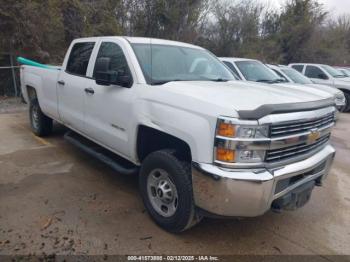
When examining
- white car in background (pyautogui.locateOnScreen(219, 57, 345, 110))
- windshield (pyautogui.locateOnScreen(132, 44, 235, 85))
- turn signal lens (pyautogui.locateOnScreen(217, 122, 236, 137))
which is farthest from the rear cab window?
turn signal lens (pyautogui.locateOnScreen(217, 122, 236, 137))

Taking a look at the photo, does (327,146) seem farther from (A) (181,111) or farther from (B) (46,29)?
(B) (46,29)

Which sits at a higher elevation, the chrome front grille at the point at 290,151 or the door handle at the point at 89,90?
the door handle at the point at 89,90

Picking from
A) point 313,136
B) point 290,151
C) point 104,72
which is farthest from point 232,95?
point 104,72

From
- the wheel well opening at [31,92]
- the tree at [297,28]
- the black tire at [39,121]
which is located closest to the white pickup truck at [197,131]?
the black tire at [39,121]

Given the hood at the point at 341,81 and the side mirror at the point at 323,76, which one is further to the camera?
the side mirror at the point at 323,76

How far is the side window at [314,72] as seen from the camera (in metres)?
12.9

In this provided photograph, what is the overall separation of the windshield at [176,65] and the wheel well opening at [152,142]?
0.53 m

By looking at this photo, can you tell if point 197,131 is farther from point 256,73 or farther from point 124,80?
point 256,73

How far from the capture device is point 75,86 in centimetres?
444

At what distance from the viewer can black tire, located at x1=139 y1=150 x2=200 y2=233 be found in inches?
110

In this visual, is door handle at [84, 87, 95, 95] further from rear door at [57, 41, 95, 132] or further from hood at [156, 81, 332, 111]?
hood at [156, 81, 332, 111]

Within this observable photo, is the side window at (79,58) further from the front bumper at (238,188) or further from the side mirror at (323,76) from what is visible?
the side mirror at (323,76)

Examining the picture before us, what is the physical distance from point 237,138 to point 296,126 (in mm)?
642

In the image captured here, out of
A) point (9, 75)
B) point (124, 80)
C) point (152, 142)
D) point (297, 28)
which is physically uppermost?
point (297, 28)
